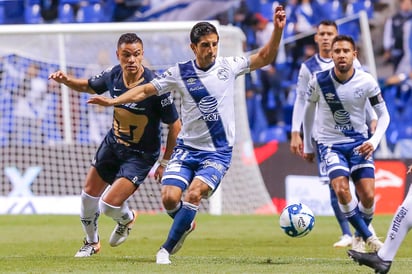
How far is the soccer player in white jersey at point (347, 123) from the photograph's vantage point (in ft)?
34.9

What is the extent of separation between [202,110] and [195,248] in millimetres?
2698

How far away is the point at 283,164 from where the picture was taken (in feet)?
60.3

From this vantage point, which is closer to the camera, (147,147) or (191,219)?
(191,219)

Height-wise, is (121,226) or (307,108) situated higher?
(307,108)

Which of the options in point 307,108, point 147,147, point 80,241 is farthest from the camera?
point 80,241

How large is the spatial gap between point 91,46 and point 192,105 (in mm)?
8957

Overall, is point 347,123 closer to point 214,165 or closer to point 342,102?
point 342,102

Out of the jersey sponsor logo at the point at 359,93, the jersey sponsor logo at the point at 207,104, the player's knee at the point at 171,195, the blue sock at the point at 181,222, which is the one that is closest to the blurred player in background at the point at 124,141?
the jersey sponsor logo at the point at 207,104

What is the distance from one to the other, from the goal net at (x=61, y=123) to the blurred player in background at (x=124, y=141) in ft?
24.3

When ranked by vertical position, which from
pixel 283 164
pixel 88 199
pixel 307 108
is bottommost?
pixel 283 164

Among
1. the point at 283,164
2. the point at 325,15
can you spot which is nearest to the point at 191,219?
the point at 283,164

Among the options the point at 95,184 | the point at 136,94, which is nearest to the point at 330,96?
the point at 136,94

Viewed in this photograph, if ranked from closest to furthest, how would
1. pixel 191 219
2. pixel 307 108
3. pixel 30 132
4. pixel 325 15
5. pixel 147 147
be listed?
pixel 191 219 → pixel 147 147 → pixel 307 108 → pixel 30 132 → pixel 325 15

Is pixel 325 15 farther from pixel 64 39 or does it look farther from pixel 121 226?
pixel 121 226
